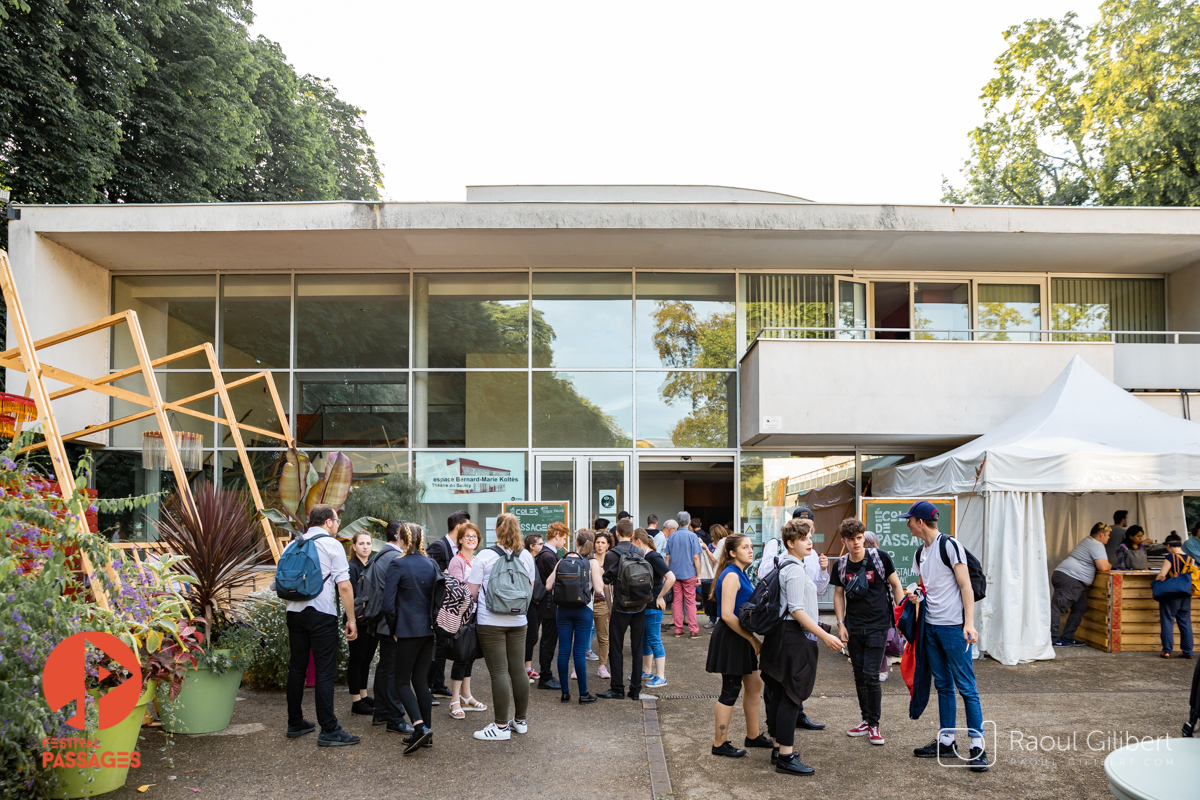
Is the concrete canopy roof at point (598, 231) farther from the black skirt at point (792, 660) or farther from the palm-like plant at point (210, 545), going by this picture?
the black skirt at point (792, 660)

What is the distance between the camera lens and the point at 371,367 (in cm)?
1464

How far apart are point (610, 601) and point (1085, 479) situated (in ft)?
18.4

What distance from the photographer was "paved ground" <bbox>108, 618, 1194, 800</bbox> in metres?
5.32

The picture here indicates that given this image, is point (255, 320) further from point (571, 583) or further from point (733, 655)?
point (733, 655)

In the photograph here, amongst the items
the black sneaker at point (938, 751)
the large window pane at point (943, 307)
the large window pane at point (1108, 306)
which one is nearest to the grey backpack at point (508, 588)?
the black sneaker at point (938, 751)

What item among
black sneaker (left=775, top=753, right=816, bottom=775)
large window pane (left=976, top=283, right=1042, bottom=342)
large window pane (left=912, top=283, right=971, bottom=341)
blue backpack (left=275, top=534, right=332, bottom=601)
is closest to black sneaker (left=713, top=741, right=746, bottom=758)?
black sneaker (left=775, top=753, right=816, bottom=775)

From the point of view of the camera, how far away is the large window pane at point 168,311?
48.2 feet

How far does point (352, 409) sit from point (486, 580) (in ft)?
29.2

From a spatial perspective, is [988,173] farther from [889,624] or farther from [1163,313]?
[889,624]

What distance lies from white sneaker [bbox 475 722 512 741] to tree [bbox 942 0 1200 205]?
22.9 metres

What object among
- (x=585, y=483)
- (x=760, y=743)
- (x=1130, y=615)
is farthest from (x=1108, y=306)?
(x=760, y=743)

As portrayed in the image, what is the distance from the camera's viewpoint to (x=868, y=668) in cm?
635

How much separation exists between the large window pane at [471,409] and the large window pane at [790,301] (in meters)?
4.26

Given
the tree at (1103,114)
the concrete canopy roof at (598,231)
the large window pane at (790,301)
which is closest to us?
the concrete canopy roof at (598,231)
